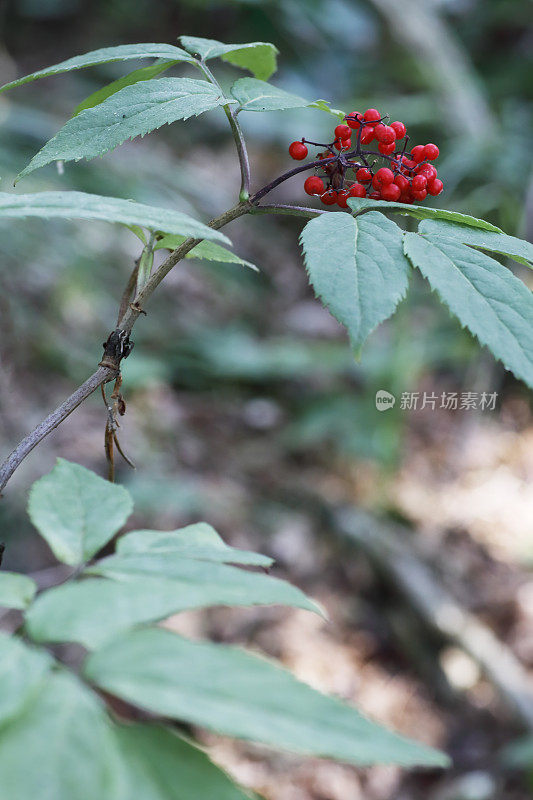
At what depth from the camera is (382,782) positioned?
2.16 metres

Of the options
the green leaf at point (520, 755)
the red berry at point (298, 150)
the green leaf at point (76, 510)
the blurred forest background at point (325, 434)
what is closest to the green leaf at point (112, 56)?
the red berry at point (298, 150)

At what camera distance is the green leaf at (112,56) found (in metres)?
0.71

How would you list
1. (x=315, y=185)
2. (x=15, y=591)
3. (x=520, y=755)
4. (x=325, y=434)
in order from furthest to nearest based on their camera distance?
(x=325, y=434) → (x=520, y=755) → (x=315, y=185) → (x=15, y=591)

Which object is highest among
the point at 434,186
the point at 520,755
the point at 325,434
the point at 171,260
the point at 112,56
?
the point at 112,56

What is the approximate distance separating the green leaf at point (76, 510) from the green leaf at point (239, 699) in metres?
0.16

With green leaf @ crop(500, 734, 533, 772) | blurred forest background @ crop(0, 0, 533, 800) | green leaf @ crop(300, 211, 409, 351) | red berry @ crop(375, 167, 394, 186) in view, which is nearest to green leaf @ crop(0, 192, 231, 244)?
green leaf @ crop(300, 211, 409, 351)

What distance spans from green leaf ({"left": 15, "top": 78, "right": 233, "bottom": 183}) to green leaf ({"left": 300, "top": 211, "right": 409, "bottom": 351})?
18cm

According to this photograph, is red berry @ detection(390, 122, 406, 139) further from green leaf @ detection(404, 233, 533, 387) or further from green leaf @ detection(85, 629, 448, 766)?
green leaf @ detection(85, 629, 448, 766)

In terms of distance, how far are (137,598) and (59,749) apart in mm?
109

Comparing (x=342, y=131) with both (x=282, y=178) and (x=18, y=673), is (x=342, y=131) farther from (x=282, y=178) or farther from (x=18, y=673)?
(x=18, y=673)

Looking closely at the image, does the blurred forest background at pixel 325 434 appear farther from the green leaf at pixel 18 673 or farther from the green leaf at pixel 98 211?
the green leaf at pixel 18 673

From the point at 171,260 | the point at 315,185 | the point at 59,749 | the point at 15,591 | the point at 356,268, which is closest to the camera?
the point at 59,749

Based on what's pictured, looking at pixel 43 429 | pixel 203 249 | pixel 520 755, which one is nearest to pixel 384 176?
pixel 203 249

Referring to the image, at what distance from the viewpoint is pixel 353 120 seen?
0.81m
